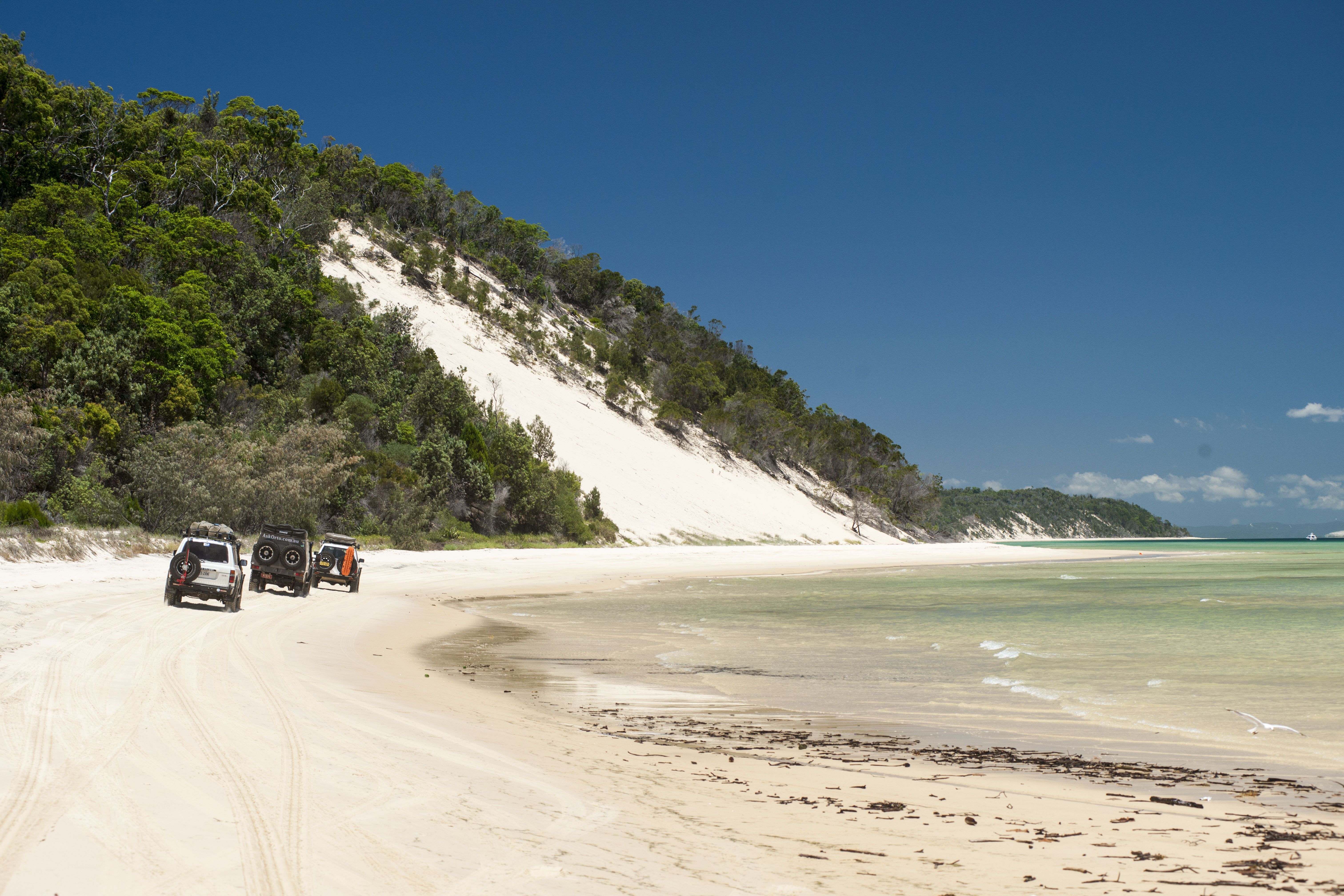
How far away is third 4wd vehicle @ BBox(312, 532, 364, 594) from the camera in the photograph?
82.2ft

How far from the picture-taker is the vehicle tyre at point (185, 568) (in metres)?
17.8

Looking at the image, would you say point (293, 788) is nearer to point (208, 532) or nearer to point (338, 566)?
point (208, 532)

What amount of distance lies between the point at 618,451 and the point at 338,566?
141 ft

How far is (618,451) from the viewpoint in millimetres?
67750

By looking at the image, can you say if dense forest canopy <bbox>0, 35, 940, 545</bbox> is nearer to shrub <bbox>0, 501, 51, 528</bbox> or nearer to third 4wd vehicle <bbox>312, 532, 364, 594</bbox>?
shrub <bbox>0, 501, 51, 528</bbox>

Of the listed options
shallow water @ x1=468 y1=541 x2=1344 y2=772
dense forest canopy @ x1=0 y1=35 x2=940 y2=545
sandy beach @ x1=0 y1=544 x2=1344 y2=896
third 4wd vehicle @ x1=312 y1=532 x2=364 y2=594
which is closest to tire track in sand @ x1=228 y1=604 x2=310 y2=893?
sandy beach @ x1=0 y1=544 x2=1344 y2=896

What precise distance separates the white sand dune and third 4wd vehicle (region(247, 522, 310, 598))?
3365 centimetres

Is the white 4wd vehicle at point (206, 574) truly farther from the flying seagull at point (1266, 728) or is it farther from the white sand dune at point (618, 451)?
the white sand dune at point (618, 451)

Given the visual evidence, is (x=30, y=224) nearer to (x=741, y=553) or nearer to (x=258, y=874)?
(x=741, y=553)

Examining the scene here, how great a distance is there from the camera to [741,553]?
53.7m

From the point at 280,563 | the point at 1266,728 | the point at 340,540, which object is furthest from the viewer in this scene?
the point at 340,540

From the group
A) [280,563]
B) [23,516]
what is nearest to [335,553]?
[280,563]

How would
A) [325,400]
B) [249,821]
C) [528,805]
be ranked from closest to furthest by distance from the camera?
[249,821], [528,805], [325,400]

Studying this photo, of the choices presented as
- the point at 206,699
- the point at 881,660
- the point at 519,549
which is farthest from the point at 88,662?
the point at 519,549
